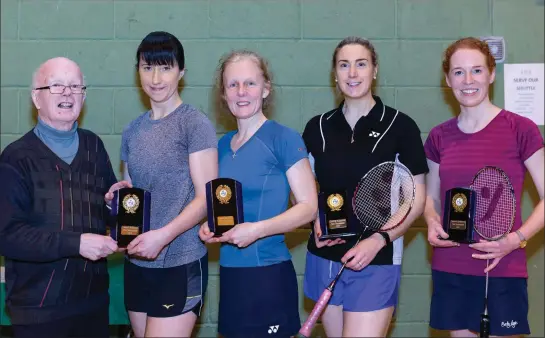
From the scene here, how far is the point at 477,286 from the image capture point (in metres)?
A: 2.66

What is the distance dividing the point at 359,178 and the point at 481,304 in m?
0.69

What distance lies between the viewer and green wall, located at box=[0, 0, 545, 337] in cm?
365

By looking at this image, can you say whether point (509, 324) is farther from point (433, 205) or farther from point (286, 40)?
point (286, 40)

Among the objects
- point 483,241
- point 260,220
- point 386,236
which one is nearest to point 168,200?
point 260,220

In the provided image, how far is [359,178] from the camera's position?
263 cm

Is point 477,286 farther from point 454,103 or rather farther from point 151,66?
point 151,66

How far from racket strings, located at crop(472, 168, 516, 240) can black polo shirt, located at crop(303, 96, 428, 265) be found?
23 centimetres

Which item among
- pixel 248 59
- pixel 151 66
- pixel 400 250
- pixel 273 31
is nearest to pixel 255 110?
pixel 248 59

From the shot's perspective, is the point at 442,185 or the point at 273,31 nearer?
the point at 442,185

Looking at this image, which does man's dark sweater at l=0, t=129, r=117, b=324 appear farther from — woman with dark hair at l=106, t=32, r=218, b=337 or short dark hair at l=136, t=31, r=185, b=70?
short dark hair at l=136, t=31, r=185, b=70

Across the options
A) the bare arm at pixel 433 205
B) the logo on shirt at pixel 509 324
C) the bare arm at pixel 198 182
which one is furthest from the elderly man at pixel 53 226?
the logo on shirt at pixel 509 324

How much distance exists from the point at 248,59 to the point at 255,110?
0.22 meters

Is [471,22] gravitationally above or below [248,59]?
above

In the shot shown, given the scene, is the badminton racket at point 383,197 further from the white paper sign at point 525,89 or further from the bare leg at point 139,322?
the white paper sign at point 525,89
